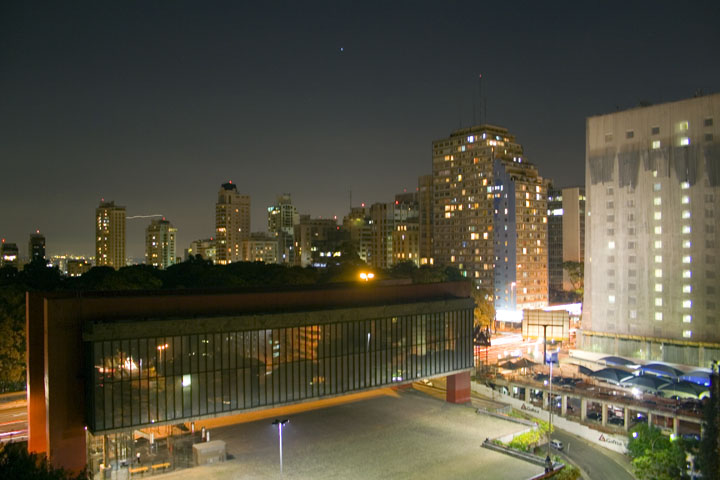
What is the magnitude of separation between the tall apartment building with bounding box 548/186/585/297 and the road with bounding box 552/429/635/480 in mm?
119308

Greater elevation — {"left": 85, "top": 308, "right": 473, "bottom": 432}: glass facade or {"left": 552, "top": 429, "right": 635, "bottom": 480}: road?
{"left": 85, "top": 308, "right": 473, "bottom": 432}: glass facade

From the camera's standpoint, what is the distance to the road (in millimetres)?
45312

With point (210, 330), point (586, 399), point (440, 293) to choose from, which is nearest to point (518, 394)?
point (586, 399)

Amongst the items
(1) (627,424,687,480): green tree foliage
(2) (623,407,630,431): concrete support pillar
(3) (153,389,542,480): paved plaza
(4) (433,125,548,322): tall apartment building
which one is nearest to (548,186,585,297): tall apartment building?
(4) (433,125,548,322): tall apartment building

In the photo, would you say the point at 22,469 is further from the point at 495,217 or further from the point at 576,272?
the point at 576,272

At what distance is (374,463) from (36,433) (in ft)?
66.8

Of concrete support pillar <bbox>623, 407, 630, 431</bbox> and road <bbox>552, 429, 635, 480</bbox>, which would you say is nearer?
road <bbox>552, 429, 635, 480</bbox>

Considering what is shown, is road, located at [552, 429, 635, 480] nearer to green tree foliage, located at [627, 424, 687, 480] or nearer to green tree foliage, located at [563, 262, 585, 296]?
green tree foliage, located at [627, 424, 687, 480]

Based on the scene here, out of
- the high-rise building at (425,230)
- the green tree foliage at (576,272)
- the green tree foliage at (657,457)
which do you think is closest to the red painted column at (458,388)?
the green tree foliage at (657,457)

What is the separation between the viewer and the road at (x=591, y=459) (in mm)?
45312

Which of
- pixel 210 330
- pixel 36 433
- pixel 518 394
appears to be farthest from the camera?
pixel 518 394

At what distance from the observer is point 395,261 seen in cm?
18675

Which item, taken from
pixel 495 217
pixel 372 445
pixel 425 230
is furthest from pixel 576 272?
Answer: pixel 372 445

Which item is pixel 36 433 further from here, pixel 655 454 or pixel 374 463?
pixel 655 454
